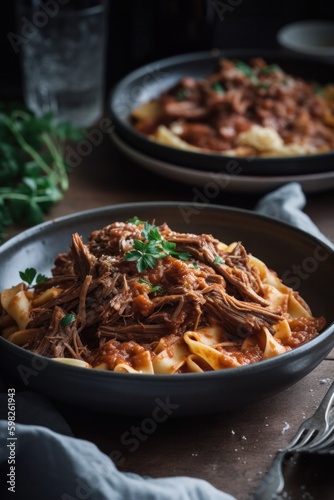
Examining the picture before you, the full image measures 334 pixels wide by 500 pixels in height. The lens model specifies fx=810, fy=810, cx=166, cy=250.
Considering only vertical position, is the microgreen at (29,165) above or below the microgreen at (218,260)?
below

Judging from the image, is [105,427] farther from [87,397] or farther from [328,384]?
[328,384]

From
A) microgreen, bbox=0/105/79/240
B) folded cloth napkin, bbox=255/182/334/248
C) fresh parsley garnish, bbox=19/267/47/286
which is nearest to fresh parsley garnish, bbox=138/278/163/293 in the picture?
fresh parsley garnish, bbox=19/267/47/286

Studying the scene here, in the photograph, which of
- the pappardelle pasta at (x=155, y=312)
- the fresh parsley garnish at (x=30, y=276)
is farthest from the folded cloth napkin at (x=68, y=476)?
the fresh parsley garnish at (x=30, y=276)

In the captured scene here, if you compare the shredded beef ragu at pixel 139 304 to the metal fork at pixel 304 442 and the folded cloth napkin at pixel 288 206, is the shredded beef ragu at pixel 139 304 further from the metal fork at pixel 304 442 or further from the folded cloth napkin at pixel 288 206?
the folded cloth napkin at pixel 288 206

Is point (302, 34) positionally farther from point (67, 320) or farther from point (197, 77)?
point (67, 320)

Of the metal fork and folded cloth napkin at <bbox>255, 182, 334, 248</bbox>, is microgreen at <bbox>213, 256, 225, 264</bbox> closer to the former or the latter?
the metal fork

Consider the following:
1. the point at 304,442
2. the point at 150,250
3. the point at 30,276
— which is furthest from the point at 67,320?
the point at 304,442
